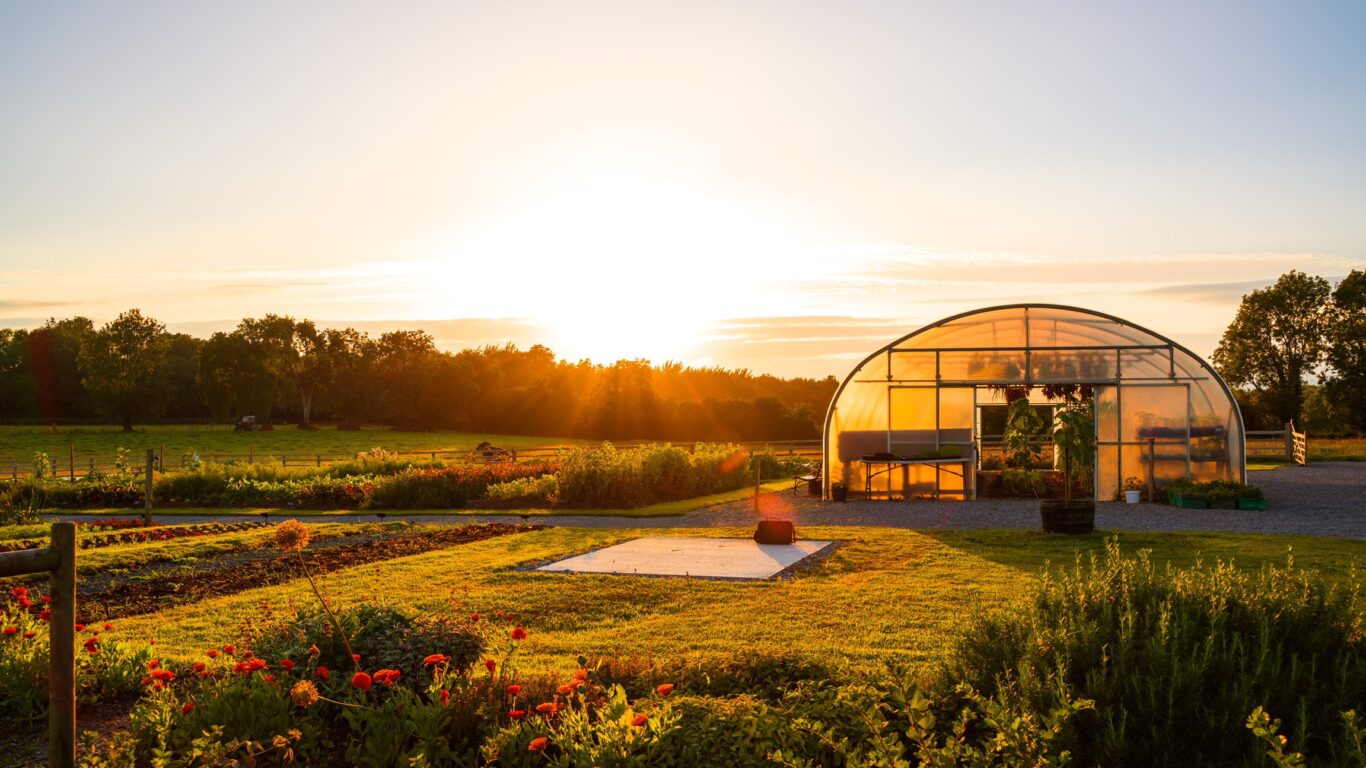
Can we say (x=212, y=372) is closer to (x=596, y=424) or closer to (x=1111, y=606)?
(x=596, y=424)

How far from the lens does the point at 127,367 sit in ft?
189

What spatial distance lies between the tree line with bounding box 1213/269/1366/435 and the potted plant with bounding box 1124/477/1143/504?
108 feet

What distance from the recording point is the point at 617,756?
4.28 meters

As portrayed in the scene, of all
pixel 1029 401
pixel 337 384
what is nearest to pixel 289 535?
pixel 1029 401

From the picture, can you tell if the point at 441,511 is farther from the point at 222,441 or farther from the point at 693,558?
the point at 222,441

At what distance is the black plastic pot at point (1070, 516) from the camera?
48.7ft

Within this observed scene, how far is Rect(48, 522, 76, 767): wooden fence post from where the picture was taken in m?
4.01

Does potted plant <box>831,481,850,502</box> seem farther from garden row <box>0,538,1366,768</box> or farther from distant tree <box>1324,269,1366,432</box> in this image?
distant tree <box>1324,269,1366,432</box>

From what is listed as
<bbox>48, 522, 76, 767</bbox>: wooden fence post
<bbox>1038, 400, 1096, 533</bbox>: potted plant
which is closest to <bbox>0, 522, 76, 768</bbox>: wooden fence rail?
<bbox>48, 522, 76, 767</bbox>: wooden fence post

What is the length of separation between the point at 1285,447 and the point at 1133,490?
2163 centimetres

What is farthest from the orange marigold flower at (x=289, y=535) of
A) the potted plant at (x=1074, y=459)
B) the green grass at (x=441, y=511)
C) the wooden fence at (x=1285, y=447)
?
the wooden fence at (x=1285, y=447)

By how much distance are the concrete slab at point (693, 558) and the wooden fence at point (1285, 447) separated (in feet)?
95.8

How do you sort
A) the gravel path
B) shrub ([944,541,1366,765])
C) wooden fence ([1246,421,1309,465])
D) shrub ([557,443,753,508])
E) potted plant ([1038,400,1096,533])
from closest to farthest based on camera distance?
1. shrub ([944,541,1366,765])
2. potted plant ([1038,400,1096,533])
3. the gravel path
4. shrub ([557,443,753,508])
5. wooden fence ([1246,421,1309,465])

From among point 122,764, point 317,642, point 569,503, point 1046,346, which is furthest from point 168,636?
point 1046,346
